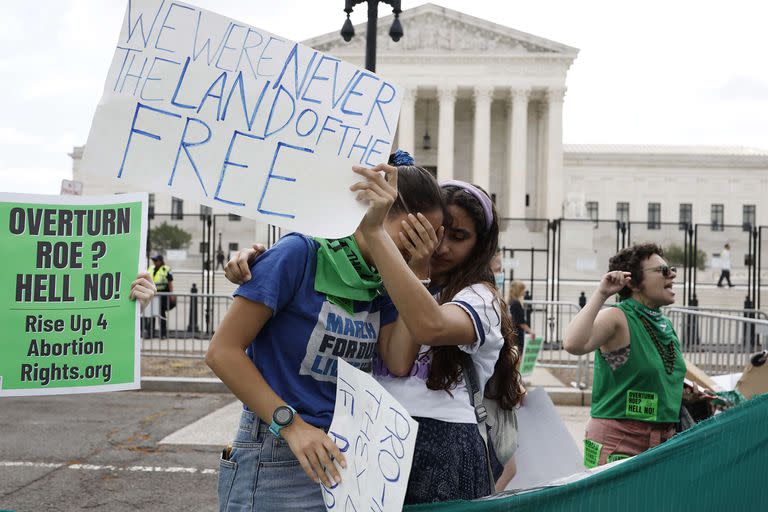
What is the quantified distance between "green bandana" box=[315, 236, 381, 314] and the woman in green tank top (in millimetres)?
1809

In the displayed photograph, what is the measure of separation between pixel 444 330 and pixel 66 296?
45.6 inches

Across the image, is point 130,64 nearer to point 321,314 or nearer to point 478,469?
point 321,314

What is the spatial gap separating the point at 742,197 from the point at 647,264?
69299 mm

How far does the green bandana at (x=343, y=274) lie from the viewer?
1.87 m

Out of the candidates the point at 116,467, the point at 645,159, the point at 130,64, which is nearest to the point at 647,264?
the point at 130,64

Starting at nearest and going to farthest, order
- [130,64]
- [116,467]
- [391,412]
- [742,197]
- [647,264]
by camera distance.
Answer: [391,412]
[130,64]
[647,264]
[116,467]
[742,197]

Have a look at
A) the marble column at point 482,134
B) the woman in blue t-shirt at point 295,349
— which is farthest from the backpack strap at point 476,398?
the marble column at point 482,134

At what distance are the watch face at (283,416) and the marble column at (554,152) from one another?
182ft

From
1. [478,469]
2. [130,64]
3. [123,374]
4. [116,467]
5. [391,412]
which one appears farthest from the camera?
[116,467]

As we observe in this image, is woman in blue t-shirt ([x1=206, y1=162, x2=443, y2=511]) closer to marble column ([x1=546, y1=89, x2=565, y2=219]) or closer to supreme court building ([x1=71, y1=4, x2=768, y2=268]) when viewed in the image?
supreme court building ([x1=71, y1=4, x2=768, y2=268])

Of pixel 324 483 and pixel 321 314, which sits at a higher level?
pixel 321 314

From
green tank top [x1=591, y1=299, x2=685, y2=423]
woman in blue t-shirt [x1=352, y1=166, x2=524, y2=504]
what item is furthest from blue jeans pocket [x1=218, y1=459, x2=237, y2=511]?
green tank top [x1=591, y1=299, x2=685, y2=423]

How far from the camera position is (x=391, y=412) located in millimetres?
1721

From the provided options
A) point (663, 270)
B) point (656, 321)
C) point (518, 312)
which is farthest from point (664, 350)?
point (518, 312)
